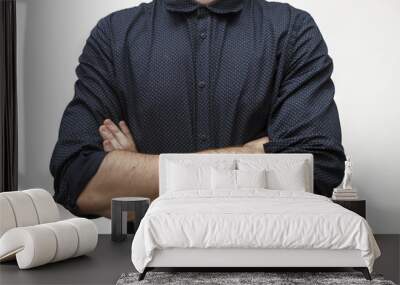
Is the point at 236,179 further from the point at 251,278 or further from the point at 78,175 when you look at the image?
the point at 78,175

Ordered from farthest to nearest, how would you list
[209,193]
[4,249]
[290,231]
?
1. [209,193]
2. [4,249]
3. [290,231]

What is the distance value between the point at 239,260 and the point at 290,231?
0.39 metres

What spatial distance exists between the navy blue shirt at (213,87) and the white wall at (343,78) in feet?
0.81

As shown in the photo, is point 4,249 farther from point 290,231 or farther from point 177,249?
point 290,231

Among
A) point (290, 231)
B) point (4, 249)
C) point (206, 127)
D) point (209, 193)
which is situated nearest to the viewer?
point (290, 231)

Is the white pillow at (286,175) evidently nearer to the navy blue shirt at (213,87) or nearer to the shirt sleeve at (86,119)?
the navy blue shirt at (213,87)

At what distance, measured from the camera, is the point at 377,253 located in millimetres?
4609

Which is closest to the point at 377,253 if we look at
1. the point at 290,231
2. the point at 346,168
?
the point at 290,231

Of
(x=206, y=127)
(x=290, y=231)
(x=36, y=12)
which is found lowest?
(x=290, y=231)

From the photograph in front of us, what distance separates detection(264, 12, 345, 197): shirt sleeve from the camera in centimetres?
608

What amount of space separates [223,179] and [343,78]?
1574 mm

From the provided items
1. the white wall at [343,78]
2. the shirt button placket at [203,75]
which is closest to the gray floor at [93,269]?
the white wall at [343,78]

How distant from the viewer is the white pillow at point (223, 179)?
5758 millimetres

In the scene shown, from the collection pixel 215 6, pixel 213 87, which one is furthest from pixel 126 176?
pixel 215 6
